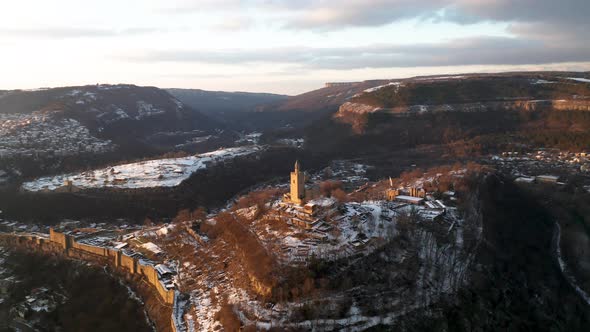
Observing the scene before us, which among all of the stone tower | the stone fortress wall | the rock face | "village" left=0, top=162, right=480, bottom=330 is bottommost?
the stone fortress wall

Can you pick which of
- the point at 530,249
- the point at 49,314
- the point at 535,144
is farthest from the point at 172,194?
the point at 535,144

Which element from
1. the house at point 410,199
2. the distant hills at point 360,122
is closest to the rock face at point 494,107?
the distant hills at point 360,122

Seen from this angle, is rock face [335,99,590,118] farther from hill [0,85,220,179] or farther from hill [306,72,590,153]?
hill [0,85,220,179]

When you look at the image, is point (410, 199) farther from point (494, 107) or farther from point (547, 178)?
point (494, 107)

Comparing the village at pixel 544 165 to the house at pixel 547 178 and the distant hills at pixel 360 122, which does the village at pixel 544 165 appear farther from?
the distant hills at pixel 360 122

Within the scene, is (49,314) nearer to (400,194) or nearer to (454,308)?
(454,308)

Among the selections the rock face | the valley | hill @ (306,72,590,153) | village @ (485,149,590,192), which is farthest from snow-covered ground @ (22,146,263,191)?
the rock face

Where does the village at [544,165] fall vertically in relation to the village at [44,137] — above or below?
below
